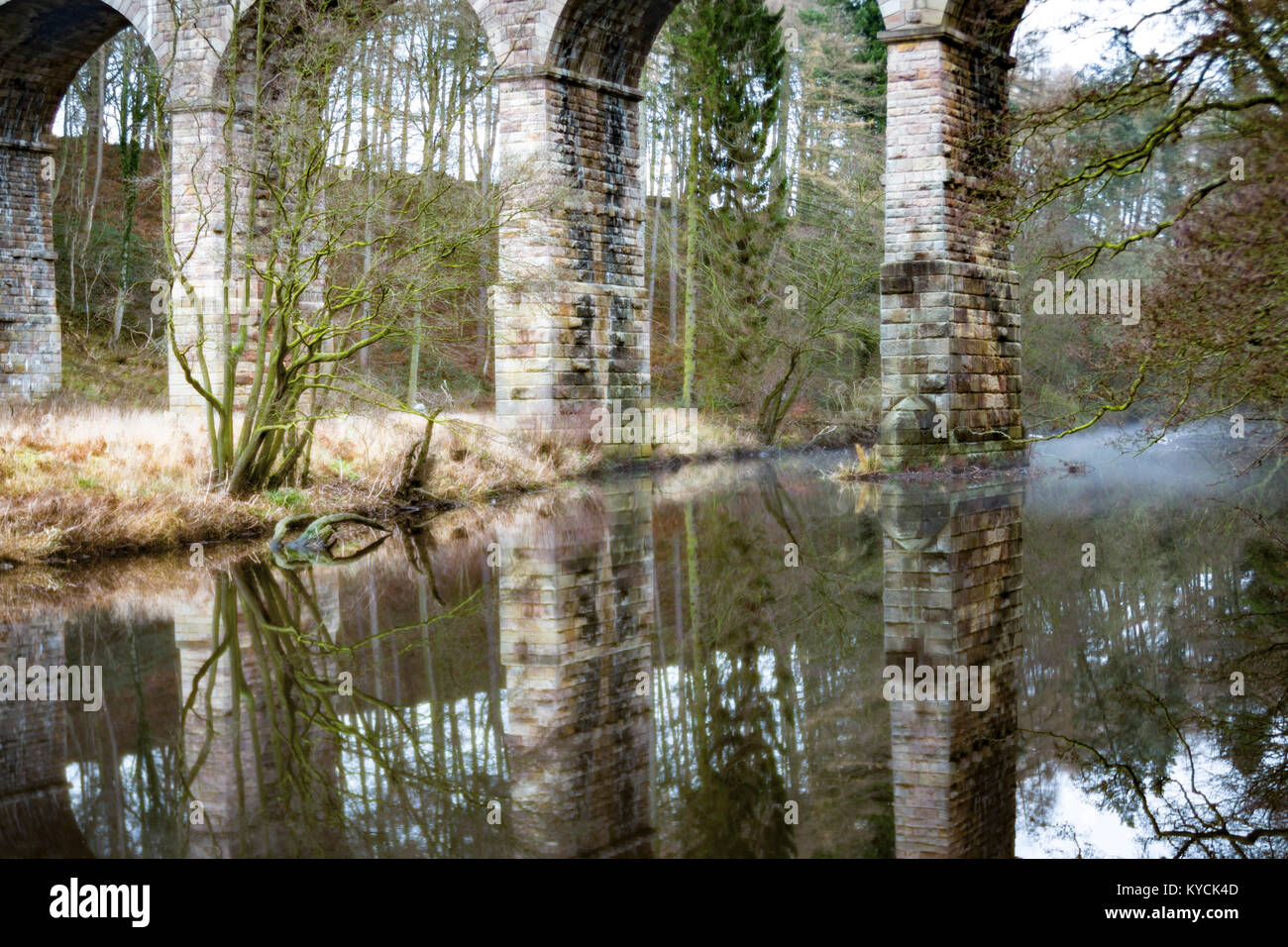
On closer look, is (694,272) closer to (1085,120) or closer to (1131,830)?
(1085,120)

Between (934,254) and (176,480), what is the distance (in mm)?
8710

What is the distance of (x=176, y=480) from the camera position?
11.9m

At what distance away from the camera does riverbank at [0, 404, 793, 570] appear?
10398 millimetres

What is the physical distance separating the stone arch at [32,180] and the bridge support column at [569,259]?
8666mm

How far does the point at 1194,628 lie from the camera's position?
7.15 metres

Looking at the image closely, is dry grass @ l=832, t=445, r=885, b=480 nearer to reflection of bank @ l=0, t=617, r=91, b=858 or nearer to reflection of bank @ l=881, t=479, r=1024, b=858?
reflection of bank @ l=881, t=479, r=1024, b=858

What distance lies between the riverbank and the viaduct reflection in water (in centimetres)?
180

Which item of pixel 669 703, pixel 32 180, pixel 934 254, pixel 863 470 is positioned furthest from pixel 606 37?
pixel 669 703

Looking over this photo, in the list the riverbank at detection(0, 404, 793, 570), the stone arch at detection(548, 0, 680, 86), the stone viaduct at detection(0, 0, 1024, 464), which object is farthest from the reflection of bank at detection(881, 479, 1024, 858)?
the stone arch at detection(548, 0, 680, 86)

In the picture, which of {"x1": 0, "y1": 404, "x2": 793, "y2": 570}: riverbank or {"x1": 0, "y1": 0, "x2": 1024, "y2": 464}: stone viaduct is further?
{"x1": 0, "y1": 0, "x2": 1024, "y2": 464}: stone viaduct

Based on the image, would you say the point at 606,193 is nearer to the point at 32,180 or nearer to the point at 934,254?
the point at 934,254

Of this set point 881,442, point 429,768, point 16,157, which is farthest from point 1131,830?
point 16,157

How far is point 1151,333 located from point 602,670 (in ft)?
15.8

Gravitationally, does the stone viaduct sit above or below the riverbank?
above
